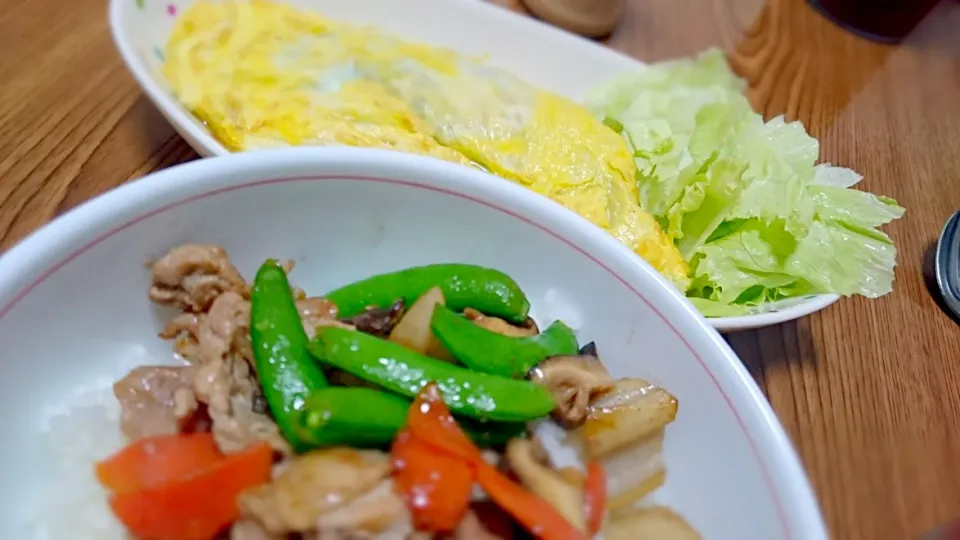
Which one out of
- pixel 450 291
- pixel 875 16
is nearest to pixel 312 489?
pixel 450 291

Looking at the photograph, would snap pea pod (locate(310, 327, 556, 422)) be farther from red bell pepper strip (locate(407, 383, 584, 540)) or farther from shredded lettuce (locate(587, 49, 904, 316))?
shredded lettuce (locate(587, 49, 904, 316))

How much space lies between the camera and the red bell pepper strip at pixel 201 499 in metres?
0.81

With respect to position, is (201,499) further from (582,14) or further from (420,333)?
(582,14)

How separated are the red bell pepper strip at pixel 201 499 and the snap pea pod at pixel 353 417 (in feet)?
0.22

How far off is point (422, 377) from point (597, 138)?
50.0 inches

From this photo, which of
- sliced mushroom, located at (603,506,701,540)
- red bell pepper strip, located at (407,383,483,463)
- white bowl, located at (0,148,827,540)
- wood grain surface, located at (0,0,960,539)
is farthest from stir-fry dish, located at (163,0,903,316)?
red bell pepper strip, located at (407,383,483,463)

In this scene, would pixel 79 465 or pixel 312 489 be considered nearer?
pixel 312 489

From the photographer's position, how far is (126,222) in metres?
0.95

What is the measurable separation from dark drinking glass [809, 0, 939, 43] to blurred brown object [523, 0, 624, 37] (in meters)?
0.96

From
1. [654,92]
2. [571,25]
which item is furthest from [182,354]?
[571,25]

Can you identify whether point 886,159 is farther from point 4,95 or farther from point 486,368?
point 4,95

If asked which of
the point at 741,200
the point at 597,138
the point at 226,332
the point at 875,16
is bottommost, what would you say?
the point at 875,16

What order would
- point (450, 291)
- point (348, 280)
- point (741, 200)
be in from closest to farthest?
point (450, 291) < point (348, 280) < point (741, 200)

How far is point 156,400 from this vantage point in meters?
0.95
